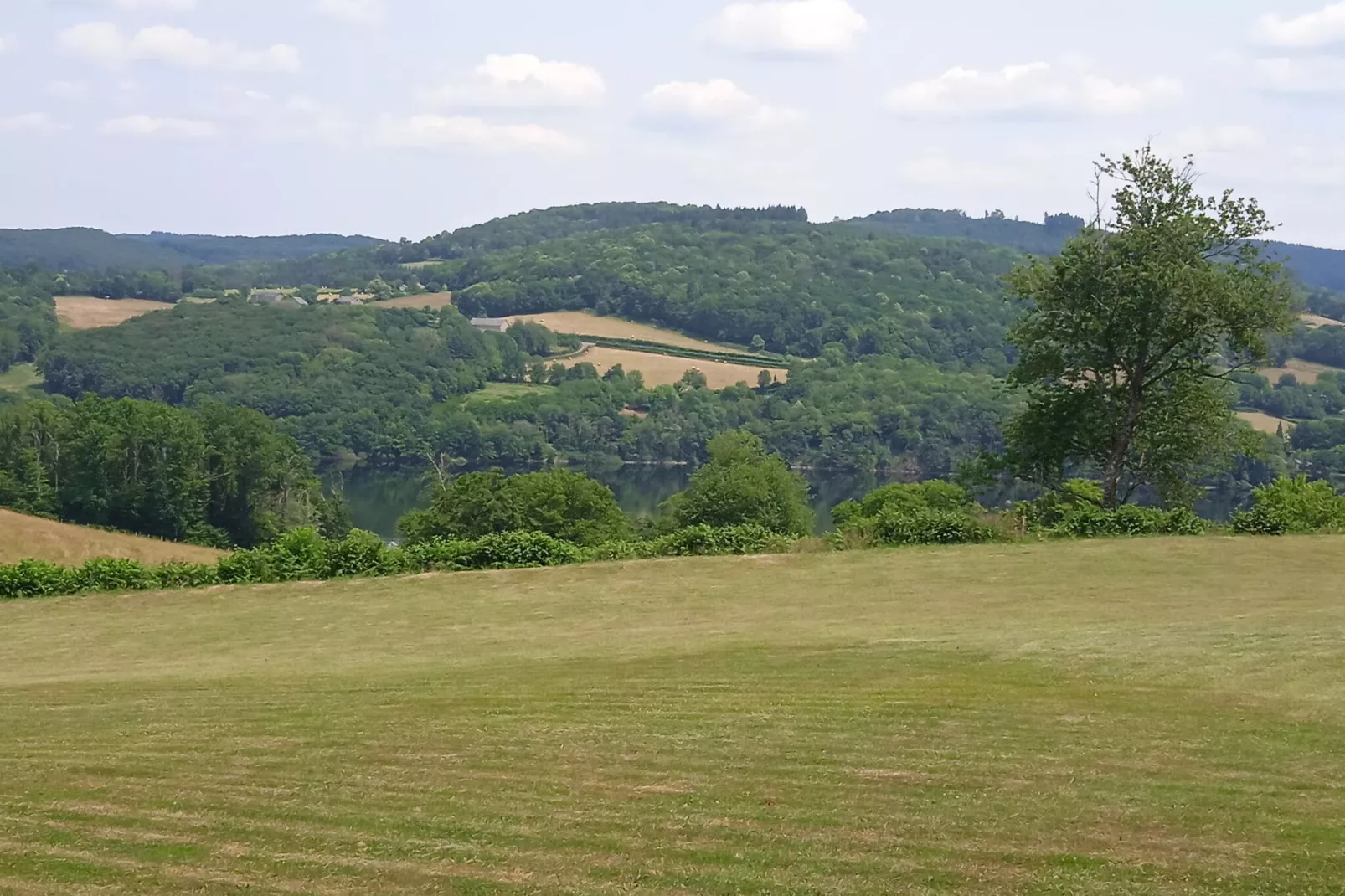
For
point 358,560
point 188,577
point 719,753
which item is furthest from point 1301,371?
point 719,753

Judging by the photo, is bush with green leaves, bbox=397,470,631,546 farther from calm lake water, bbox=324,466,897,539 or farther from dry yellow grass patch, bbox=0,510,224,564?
calm lake water, bbox=324,466,897,539

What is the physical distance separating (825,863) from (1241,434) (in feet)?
97.7

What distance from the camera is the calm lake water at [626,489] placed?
353 ft

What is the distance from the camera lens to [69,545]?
69.0 m

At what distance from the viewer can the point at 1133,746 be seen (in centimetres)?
1316

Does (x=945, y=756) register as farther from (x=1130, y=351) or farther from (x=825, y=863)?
(x=1130, y=351)

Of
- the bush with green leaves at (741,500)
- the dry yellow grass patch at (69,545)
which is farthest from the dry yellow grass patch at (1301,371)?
the dry yellow grass patch at (69,545)

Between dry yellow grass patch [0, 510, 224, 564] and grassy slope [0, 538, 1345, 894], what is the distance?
148 feet

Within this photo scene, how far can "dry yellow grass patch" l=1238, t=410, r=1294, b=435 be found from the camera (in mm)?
140462

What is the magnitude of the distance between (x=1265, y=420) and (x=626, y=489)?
2720 inches

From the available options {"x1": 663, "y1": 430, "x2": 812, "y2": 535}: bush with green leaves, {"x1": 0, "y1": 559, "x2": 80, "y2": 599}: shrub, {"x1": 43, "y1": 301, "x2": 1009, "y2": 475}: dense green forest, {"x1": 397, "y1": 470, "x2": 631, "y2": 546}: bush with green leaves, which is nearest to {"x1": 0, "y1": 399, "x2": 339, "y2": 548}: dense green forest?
{"x1": 397, "y1": 470, "x2": 631, "y2": 546}: bush with green leaves

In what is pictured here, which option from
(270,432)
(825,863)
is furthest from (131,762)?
(270,432)

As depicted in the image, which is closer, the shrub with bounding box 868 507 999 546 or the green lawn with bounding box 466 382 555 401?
the shrub with bounding box 868 507 999 546

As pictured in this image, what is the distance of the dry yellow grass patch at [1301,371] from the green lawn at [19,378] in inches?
6154
